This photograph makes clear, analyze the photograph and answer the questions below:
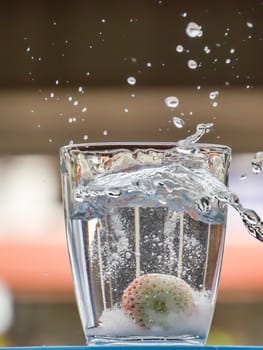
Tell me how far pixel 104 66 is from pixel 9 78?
0.20m

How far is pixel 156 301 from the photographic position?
539 millimetres

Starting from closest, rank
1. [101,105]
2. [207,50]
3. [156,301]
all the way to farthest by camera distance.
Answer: [156,301] → [207,50] → [101,105]

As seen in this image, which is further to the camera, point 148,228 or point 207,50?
point 207,50

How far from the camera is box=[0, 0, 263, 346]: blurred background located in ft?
6.24

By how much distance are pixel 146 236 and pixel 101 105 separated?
1506mm

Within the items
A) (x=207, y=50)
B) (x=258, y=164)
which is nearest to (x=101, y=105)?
(x=207, y=50)

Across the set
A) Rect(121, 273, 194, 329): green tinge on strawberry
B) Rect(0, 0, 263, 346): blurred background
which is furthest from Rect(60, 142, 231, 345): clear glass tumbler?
Rect(0, 0, 263, 346): blurred background

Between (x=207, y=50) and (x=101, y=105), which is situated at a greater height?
(x=207, y=50)

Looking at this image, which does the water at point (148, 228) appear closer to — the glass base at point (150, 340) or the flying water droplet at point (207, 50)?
the glass base at point (150, 340)

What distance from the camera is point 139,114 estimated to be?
2.03 metres

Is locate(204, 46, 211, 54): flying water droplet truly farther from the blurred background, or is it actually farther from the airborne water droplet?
the airborne water droplet

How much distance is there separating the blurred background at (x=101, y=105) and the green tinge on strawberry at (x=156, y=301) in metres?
1.29

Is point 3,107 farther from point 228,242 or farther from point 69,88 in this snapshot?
point 228,242

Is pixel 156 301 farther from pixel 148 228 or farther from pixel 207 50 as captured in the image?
pixel 207 50
